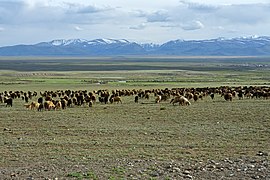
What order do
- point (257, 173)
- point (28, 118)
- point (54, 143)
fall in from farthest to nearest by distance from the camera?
point (28, 118), point (54, 143), point (257, 173)

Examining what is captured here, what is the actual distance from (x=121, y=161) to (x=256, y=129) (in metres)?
8.75

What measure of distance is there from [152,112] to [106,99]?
32.9 ft

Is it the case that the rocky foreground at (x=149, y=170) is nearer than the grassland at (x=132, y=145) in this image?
Yes

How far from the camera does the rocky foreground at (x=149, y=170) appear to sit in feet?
35.2

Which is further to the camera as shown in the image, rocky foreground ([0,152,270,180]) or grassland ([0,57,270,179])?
grassland ([0,57,270,179])

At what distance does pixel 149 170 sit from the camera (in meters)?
11.3

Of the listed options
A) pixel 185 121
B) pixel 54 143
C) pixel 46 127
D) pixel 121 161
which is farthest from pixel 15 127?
pixel 121 161

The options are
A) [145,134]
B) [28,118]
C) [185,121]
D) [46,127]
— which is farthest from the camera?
[28,118]

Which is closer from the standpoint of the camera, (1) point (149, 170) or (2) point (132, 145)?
(1) point (149, 170)

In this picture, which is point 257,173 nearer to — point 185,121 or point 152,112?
point 185,121

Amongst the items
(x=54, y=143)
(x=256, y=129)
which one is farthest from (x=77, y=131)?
(x=256, y=129)

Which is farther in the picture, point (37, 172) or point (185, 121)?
point (185, 121)

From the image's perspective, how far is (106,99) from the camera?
37000mm

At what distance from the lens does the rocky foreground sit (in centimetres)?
1073
